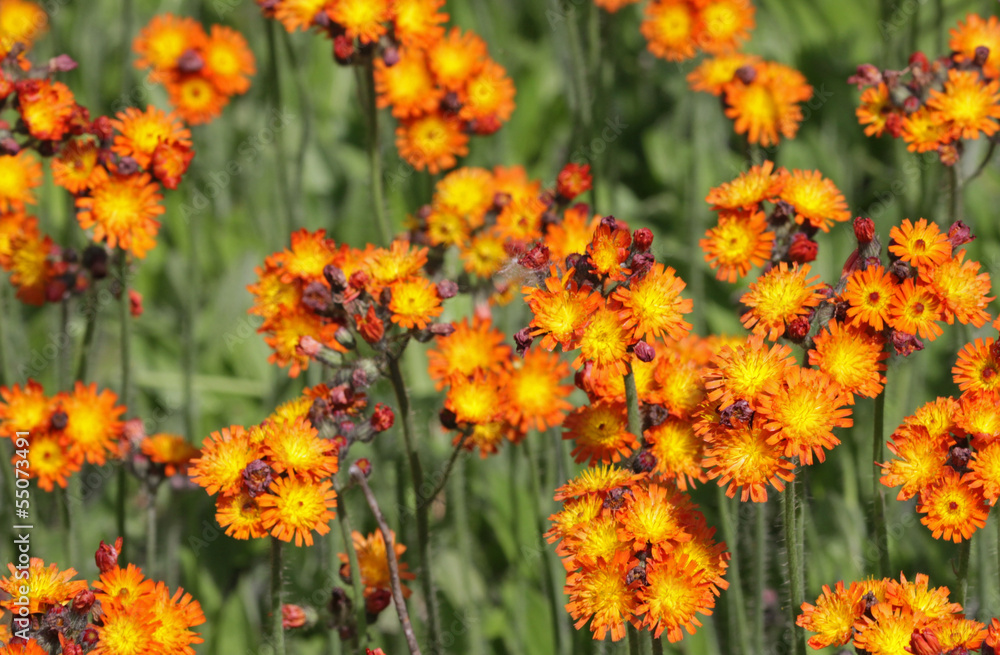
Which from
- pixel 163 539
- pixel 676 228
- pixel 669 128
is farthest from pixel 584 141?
pixel 163 539

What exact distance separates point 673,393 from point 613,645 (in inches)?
37.8

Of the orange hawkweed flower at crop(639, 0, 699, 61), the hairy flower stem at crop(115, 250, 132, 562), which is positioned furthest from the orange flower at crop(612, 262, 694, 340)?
the orange hawkweed flower at crop(639, 0, 699, 61)

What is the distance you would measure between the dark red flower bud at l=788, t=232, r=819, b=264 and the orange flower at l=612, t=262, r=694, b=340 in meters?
0.53

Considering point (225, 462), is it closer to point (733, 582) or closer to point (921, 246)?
point (733, 582)

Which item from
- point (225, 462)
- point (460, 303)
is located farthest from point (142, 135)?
point (460, 303)

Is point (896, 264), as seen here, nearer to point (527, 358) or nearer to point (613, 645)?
point (527, 358)

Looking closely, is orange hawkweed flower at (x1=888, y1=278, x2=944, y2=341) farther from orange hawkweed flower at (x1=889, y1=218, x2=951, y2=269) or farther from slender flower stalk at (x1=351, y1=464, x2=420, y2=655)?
slender flower stalk at (x1=351, y1=464, x2=420, y2=655)

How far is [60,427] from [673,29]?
99.3 inches

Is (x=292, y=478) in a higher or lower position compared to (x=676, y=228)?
lower

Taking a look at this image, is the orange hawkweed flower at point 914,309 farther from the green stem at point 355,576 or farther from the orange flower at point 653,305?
the green stem at point 355,576

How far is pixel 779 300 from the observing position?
2203 millimetres

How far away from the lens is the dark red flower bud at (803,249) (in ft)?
8.26

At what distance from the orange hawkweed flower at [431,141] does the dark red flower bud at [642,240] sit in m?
1.52

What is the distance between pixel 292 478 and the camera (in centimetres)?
216
